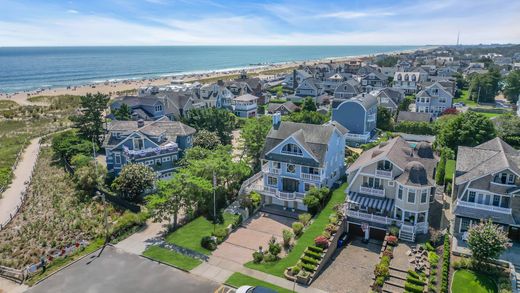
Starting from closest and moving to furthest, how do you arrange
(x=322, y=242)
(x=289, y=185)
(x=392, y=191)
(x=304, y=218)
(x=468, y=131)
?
(x=322, y=242) < (x=392, y=191) < (x=304, y=218) < (x=289, y=185) < (x=468, y=131)

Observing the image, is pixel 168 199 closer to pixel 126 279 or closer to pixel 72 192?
pixel 126 279

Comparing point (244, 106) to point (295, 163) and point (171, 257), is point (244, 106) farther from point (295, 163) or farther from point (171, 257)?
point (171, 257)

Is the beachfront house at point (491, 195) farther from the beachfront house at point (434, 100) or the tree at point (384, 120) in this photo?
the beachfront house at point (434, 100)

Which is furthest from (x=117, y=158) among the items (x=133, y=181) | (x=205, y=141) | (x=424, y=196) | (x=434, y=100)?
(x=434, y=100)

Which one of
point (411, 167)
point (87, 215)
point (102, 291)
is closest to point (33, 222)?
point (87, 215)

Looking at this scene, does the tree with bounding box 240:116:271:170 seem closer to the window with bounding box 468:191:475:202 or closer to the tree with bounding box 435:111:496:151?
the window with bounding box 468:191:475:202

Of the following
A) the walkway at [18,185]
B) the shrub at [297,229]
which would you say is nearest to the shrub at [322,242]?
the shrub at [297,229]

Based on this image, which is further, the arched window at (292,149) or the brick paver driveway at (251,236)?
the arched window at (292,149)

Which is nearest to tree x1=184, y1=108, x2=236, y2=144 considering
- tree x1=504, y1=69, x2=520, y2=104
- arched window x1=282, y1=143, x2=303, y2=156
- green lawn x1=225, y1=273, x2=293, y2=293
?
arched window x1=282, y1=143, x2=303, y2=156
